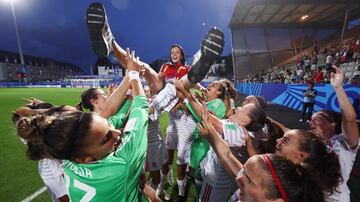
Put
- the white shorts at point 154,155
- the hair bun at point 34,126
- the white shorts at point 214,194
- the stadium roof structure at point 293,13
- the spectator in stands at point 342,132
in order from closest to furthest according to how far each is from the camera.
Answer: the hair bun at point 34,126, the spectator in stands at point 342,132, the white shorts at point 214,194, the white shorts at point 154,155, the stadium roof structure at point 293,13

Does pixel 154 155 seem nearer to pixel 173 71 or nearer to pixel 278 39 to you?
pixel 173 71

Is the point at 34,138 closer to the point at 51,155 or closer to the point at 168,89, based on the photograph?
the point at 51,155

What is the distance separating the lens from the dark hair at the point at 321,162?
6.95 ft

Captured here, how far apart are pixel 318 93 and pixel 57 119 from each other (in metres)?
11.8

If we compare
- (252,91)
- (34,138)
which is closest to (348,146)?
(34,138)

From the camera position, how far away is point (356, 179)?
4863 mm

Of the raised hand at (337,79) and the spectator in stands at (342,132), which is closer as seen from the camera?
the spectator in stands at (342,132)

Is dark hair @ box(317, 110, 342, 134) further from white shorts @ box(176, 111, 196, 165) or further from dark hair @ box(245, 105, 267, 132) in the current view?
white shorts @ box(176, 111, 196, 165)

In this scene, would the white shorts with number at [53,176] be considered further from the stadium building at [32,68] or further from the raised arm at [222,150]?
the stadium building at [32,68]

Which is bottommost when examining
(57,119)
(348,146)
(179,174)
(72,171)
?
(179,174)

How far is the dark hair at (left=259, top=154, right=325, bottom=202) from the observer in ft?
5.16

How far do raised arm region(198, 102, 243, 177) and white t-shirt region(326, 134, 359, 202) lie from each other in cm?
102

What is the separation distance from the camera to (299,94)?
519 inches

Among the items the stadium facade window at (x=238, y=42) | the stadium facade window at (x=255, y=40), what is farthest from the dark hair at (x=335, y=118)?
the stadium facade window at (x=238, y=42)
